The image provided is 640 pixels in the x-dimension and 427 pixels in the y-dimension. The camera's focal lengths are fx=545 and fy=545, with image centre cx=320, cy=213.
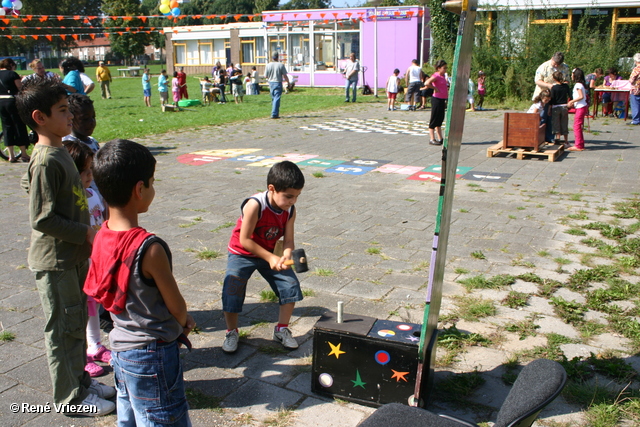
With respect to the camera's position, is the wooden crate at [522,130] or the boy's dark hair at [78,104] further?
the wooden crate at [522,130]

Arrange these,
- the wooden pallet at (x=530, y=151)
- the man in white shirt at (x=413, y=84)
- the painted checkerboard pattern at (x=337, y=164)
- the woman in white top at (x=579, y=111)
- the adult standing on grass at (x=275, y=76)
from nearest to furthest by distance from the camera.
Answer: the painted checkerboard pattern at (x=337, y=164), the wooden pallet at (x=530, y=151), the woman in white top at (x=579, y=111), the adult standing on grass at (x=275, y=76), the man in white shirt at (x=413, y=84)

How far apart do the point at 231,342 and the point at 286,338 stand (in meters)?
0.36

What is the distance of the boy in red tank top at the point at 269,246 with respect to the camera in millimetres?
3268

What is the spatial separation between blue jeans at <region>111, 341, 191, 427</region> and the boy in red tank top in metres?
1.15

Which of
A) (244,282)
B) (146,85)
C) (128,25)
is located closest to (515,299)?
(244,282)

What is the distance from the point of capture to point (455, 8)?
7.41 ft

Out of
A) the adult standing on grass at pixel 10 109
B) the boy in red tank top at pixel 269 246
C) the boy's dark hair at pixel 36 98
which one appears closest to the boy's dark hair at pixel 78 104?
the boy's dark hair at pixel 36 98

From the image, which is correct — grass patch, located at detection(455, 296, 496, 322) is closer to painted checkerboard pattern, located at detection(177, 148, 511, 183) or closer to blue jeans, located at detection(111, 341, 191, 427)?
blue jeans, located at detection(111, 341, 191, 427)

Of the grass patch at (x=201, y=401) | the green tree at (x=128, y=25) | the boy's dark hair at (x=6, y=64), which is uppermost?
the green tree at (x=128, y=25)

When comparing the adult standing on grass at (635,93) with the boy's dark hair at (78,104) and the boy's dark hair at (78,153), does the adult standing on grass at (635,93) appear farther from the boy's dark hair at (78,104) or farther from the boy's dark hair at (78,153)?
the boy's dark hair at (78,153)

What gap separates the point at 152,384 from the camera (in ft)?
7.03

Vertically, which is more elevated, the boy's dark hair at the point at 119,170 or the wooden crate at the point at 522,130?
the boy's dark hair at the point at 119,170

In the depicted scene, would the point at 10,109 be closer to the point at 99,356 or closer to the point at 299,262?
the point at 99,356

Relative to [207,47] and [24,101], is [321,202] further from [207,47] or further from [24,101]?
[207,47]
